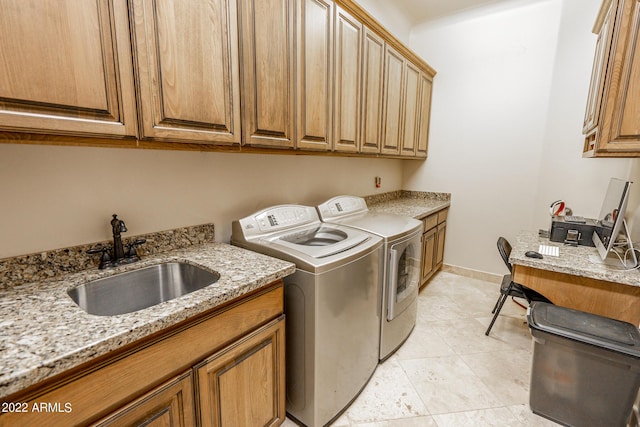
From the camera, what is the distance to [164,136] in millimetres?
1047

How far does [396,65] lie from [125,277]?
2.52 m

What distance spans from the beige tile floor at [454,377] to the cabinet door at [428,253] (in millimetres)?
378

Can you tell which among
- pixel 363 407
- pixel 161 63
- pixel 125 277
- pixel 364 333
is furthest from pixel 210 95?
pixel 363 407

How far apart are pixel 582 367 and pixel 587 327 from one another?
0.68ft

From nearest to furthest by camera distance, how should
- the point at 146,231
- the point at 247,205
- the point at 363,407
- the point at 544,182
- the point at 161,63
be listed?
the point at 161,63 → the point at 146,231 → the point at 363,407 → the point at 247,205 → the point at 544,182

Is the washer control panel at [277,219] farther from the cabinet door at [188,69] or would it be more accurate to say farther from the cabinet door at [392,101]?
the cabinet door at [392,101]

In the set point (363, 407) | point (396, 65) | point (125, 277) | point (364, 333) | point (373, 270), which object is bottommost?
point (363, 407)

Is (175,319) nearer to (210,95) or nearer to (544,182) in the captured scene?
(210,95)

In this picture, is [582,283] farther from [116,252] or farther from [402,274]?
[116,252]

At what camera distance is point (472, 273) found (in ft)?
11.0

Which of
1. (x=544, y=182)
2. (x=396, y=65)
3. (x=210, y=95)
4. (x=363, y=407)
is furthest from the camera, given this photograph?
(x=544, y=182)

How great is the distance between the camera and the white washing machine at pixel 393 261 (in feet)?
5.92

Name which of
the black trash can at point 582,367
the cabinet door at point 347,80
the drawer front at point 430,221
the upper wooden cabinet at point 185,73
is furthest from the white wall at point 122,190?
the black trash can at point 582,367

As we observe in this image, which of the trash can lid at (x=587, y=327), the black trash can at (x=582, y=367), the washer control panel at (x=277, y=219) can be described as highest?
the washer control panel at (x=277, y=219)
